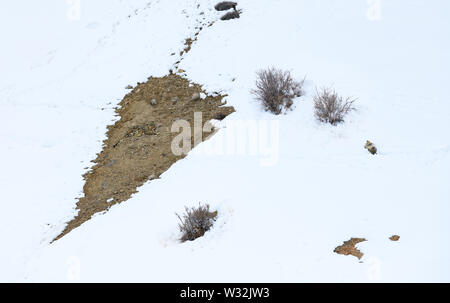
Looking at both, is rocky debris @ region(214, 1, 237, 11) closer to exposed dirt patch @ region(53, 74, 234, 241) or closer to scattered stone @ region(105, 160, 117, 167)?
exposed dirt patch @ region(53, 74, 234, 241)

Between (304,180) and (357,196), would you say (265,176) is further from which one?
(357,196)

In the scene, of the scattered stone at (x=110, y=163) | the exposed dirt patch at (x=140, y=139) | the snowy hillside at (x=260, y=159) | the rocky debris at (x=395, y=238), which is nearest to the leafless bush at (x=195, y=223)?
the snowy hillside at (x=260, y=159)

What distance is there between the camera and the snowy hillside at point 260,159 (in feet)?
15.0

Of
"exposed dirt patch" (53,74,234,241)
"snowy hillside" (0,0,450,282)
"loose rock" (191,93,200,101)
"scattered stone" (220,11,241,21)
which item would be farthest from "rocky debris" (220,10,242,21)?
"loose rock" (191,93,200,101)

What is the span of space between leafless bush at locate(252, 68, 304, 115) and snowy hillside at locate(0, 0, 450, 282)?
195 mm

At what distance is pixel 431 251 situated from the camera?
4070mm

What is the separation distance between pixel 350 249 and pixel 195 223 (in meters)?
2.06

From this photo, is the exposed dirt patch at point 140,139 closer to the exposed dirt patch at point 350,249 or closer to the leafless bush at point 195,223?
the leafless bush at point 195,223

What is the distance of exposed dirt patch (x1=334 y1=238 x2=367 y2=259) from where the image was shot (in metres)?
4.31

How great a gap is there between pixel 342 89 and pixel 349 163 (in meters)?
1.99

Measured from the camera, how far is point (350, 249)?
441 cm

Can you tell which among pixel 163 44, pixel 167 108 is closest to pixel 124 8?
pixel 163 44

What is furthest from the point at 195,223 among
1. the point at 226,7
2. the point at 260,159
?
the point at 226,7

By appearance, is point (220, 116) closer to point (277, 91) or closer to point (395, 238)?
point (277, 91)
